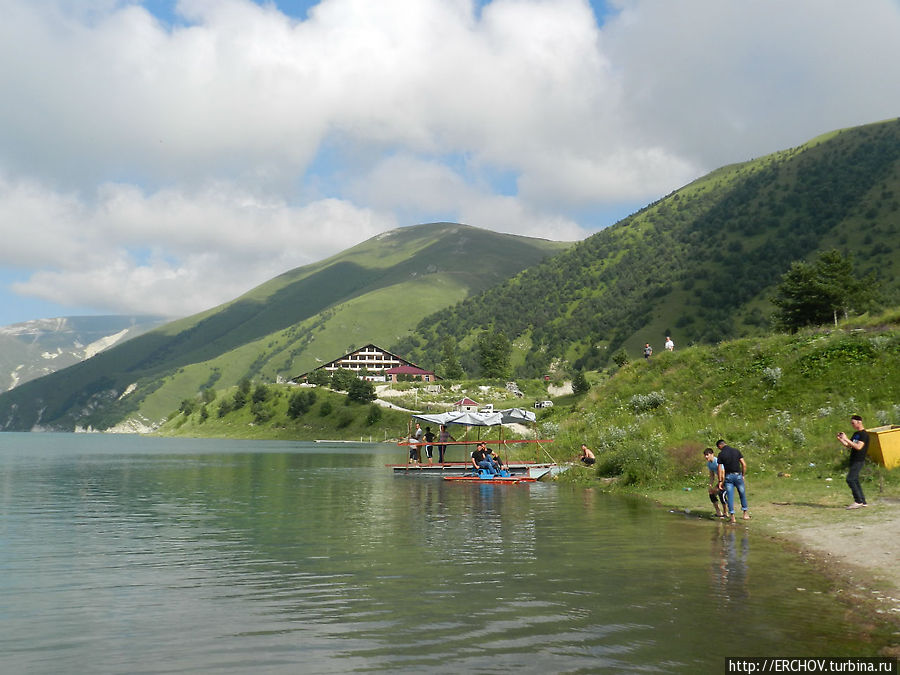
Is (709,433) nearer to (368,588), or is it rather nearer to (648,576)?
(648,576)

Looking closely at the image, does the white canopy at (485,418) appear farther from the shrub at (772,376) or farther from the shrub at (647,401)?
the shrub at (772,376)

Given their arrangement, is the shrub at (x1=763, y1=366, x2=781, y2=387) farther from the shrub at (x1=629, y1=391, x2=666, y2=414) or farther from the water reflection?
the water reflection

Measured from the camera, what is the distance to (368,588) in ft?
54.4

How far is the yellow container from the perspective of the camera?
95.6 ft

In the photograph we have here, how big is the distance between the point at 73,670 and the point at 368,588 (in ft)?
22.2

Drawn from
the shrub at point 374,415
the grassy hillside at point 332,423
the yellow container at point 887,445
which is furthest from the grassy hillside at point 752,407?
the shrub at point 374,415

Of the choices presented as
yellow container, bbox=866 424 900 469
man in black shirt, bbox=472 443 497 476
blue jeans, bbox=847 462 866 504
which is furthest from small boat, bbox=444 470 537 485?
blue jeans, bbox=847 462 866 504

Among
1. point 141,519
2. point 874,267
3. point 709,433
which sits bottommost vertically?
point 141,519

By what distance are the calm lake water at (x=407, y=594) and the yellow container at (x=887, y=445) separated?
7.61m

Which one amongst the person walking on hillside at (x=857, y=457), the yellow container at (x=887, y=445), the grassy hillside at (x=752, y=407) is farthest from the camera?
the grassy hillside at (x=752, y=407)

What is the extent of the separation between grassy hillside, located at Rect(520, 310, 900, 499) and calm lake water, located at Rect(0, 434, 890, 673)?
7.87 meters

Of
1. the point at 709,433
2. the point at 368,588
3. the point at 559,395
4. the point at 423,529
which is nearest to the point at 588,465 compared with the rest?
the point at 709,433

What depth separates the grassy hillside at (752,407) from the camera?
119ft

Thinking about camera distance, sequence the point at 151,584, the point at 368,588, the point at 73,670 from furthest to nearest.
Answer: the point at 151,584 < the point at 368,588 < the point at 73,670
